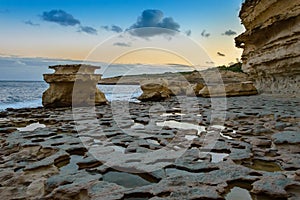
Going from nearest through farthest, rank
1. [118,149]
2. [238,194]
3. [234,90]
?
[238,194], [118,149], [234,90]

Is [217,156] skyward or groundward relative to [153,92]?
groundward

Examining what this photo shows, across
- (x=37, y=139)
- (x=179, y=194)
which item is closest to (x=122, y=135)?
(x=37, y=139)

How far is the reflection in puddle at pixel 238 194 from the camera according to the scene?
2.00 metres

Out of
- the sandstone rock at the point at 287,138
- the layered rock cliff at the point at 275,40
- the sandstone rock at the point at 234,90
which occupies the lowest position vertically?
the sandstone rock at the point at 287,138

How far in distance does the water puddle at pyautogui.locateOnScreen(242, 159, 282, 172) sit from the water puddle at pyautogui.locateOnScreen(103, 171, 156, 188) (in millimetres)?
1119

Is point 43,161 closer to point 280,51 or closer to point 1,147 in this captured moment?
point 1,147

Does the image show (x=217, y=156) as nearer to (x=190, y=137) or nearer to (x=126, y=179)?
(x=190, y=137)

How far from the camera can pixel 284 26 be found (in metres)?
9.61

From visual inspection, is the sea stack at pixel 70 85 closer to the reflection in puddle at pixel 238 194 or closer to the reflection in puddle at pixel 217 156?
the reflection in puddle at pixel 217 156

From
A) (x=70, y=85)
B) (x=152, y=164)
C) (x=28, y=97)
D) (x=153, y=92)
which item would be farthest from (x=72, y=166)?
(x=28, y=97)

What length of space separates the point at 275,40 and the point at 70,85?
8356 mm

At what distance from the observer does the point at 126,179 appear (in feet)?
8.09

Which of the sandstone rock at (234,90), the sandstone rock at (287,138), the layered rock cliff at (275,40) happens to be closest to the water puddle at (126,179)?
the sandstone rock at (287,138)

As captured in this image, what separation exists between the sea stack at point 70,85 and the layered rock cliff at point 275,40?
7174 millimetres
